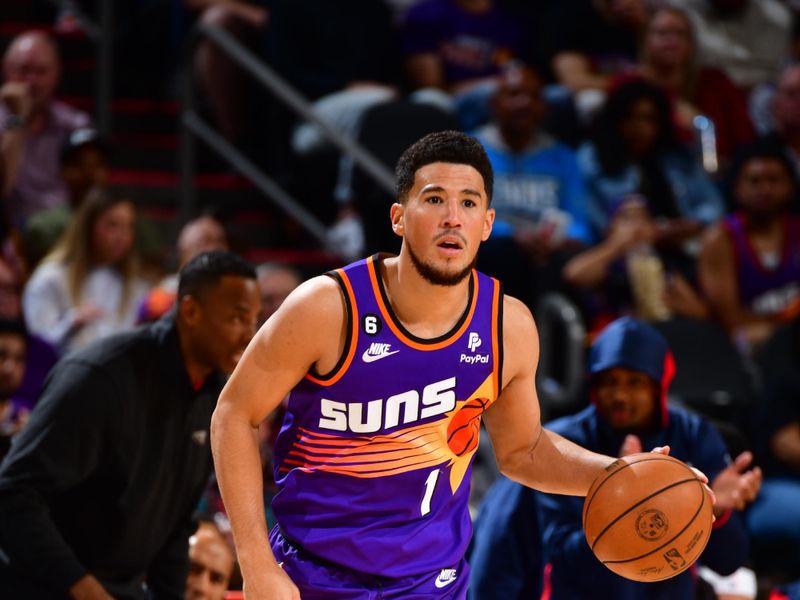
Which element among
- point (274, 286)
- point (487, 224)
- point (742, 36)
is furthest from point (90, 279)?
point (742, 36)

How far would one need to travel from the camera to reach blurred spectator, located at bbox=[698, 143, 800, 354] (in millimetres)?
7652

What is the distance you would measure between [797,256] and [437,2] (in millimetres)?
2825

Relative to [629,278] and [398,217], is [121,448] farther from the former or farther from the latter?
[629,278]

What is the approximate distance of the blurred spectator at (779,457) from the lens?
6266 millimetres

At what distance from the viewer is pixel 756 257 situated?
769 cm

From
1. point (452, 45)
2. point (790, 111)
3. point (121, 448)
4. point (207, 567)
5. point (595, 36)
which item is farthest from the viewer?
point (595, 36)

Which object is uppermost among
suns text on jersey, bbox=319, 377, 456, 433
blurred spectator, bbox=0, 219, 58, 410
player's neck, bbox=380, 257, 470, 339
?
player's neck, bbox=380, 257, 470, 339

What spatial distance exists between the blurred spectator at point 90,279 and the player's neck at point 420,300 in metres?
3.43

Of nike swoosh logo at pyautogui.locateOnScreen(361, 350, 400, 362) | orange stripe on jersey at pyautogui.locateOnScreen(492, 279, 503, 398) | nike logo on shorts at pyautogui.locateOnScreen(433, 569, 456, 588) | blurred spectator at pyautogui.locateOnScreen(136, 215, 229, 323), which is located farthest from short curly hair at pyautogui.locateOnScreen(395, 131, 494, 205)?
blurred spectator at pyautogui.locateOnScreen(136, 215, 229, 323)

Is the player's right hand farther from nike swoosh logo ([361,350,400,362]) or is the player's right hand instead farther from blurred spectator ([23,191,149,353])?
blurred spectator ([23,191,149,353])

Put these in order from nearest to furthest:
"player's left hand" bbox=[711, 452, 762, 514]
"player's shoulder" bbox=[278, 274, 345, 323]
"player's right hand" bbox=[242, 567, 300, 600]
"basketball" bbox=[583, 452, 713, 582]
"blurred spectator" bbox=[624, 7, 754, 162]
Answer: "player's right hand" bbox=[242, 567, 300, 600], "player's shoulder" bbox=[278, 274, 345, 323], "basketball" bbox=[583, 452, 713, 582], "player's left hand" bbox=[711, 452, 762, 514], "blurred spectator" bbox=[624, 7, 754, 162]

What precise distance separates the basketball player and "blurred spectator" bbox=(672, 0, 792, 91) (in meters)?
6.35

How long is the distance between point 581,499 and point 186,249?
2.82 meters

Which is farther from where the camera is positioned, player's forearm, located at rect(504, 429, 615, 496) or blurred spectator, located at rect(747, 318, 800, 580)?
blurred spectator, located at rect(747, 318, 800, 580)
